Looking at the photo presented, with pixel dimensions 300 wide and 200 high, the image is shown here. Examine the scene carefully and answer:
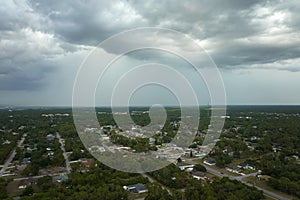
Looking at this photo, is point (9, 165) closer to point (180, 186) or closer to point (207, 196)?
point (180, 186)

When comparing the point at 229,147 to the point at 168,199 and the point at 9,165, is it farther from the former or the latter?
the point at 9,165

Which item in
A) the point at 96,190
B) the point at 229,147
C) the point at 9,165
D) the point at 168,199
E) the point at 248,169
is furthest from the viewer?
the point at 229,147

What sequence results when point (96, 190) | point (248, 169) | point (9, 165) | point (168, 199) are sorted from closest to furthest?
1. point (168, 199)
2. point (96, 190)
3. point (248, 169)
4. point (9, 165)

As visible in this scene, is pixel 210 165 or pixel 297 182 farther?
pixel 210 165

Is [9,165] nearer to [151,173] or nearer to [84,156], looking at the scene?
[84,156]

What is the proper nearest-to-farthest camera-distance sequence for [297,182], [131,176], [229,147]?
[297,182], [131,176], [229,147]

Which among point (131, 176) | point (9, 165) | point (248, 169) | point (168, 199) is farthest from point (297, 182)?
point (9, 165)

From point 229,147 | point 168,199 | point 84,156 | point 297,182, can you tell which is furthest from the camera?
point 229,147

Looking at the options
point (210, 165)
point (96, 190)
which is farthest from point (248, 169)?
point (96, 190)

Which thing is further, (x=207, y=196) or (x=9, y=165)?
(x=9, y=165)
